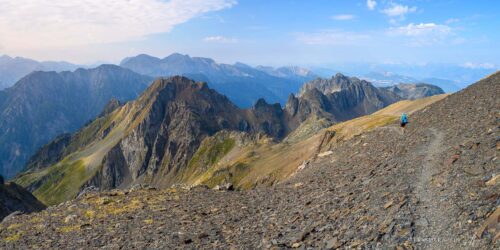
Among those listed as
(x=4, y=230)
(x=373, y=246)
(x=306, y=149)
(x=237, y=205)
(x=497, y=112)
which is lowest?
(x=306, y=149)

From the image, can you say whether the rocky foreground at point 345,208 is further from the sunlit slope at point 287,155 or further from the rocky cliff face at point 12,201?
the rocky cliff face at point 12,201

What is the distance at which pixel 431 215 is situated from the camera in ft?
60.8

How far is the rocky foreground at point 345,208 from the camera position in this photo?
1769 centimetres

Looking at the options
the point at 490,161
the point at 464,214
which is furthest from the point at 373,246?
the point at 490,161

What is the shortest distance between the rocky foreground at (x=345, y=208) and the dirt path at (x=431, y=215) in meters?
0.04

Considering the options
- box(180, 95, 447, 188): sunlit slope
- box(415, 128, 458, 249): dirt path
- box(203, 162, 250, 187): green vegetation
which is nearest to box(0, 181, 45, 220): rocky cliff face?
box(203, 162, 250, 187): green vegetation

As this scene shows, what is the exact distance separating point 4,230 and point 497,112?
41179 mm

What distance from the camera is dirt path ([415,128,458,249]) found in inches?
632

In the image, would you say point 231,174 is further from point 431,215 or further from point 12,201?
point 431,215

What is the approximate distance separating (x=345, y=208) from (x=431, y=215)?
5.10 metres

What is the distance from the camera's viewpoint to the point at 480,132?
3094 cm

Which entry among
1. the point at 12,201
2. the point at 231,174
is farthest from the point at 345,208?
the point at 231,174

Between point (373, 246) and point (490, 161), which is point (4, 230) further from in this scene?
point (490, 161)

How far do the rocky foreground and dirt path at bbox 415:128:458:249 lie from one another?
4cm
